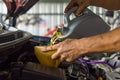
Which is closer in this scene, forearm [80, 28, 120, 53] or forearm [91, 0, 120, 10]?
forearm [80, 28, 120, 53]

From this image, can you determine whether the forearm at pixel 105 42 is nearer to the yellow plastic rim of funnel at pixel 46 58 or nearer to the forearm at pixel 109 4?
the yellow plastic rim of funnel at pixel 46 58

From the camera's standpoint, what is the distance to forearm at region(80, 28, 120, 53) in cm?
94

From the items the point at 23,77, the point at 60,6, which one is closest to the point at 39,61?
the point at 23,77

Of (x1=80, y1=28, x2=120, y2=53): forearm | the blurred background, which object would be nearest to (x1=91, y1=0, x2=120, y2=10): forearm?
(x1=80, y1=28, x2=120, y2=53): forearm

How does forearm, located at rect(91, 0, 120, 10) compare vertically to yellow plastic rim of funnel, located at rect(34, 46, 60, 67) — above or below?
above

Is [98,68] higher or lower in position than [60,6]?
lower

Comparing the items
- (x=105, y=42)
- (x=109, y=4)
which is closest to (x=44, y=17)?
(x=109, y=4)

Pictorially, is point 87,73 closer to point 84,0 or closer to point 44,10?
point 84,0

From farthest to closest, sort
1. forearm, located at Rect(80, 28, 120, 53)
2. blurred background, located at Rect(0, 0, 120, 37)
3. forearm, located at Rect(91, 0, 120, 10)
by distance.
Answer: blurred background, located at Rect(0, 0, 120, 37), forearm, located at Rect(91, 0, 120, 10), forearm, located at Rect(80, 28, 120, 53)

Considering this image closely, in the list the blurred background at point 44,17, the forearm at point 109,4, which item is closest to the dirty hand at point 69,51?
the forearm at point 109,4

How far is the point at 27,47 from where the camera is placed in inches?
46.0

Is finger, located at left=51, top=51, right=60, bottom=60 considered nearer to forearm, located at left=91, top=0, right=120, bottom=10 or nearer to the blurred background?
forearm, located at left=91, top=0, right=120, bottom=10

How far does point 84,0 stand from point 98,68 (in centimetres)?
34

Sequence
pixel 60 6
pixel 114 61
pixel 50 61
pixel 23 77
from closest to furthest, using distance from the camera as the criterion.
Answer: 1. pixel 23 77
2. pixel 50 61
3. pixel 114 61
4. pixel 60 6
